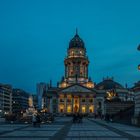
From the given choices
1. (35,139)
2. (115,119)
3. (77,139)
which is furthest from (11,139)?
(115,119)

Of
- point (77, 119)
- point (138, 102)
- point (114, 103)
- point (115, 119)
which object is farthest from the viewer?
point (114, 103)

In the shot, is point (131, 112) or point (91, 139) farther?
point (131, 112)

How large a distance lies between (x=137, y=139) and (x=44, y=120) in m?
47.6

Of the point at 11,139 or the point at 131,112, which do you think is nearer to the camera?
the point at 11,139

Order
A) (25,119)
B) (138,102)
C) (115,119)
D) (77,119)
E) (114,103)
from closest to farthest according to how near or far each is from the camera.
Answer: (138,102), (25,119), (77,119), (115,119), (114,103)

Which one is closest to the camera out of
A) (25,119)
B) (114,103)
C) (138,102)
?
(138,102)

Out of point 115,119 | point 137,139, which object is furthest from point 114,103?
point 137,139

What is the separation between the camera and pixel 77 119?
87.3m

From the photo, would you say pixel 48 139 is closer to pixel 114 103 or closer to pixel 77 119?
pixel 77 119

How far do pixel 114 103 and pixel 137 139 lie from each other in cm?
6762

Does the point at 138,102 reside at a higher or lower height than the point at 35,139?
higher

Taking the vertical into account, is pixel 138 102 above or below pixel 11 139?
above

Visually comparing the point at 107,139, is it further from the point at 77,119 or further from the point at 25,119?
the point at 77,119

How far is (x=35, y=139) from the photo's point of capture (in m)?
30.8
